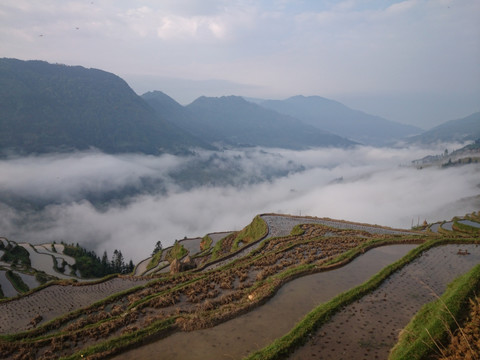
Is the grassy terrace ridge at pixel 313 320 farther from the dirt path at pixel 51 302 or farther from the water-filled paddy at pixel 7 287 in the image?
the water-filled paddy at pixel 7 287

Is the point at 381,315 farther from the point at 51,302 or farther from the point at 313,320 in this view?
the point at 51,302

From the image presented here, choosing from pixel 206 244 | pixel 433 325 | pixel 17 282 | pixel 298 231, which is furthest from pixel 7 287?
pixel 433 325

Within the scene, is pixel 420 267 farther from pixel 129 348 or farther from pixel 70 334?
pixel 70 334

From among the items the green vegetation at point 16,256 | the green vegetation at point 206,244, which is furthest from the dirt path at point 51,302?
the green vegetation at point 16,256

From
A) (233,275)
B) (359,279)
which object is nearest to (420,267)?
(359,279)

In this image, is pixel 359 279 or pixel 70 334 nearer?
pixel 70 334
